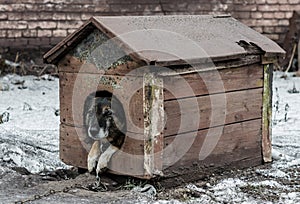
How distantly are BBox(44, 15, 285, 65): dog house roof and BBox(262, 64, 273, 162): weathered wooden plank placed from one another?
0.53 ft

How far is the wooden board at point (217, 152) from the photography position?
4152mm

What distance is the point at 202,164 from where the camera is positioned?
4406 millimetres

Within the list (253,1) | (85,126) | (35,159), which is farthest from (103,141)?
(253,1)

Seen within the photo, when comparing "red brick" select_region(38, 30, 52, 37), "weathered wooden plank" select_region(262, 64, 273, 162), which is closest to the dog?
"weathered wooden plank" select_region(262, 64, 273, 162)

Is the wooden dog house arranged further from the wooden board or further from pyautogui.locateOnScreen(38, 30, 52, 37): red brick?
pyautogui.locateOnScreen(38, 30, 52, 37): red brick

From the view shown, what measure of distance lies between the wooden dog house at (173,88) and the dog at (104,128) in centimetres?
6

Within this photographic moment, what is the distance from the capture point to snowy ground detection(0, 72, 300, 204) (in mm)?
4031

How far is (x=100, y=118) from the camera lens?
13.9ft

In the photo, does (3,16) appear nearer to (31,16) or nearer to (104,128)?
(31,16)

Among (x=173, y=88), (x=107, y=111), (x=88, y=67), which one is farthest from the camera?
(x=88, y=67)

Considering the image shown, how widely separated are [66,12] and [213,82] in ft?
23.6

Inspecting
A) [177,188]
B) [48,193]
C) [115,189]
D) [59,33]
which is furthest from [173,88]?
[59,33]

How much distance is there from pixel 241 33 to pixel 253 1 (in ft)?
24.3

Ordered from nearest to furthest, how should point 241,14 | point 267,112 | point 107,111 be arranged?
point 107,111
point 267,112
point 241,14
